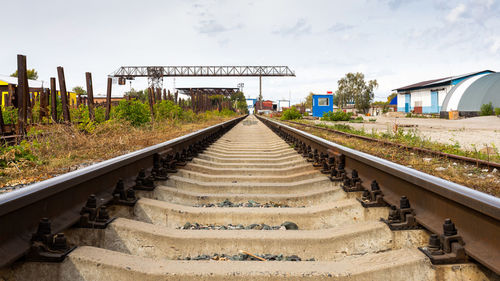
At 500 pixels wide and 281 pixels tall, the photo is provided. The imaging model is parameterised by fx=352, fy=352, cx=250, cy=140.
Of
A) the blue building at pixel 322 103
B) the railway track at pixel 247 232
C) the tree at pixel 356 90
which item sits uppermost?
the tree at pixel 356 90

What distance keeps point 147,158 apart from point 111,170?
39.9 inches

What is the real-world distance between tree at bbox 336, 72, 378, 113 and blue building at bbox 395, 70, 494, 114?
30.9 meters

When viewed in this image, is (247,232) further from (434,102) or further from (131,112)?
(434,102)

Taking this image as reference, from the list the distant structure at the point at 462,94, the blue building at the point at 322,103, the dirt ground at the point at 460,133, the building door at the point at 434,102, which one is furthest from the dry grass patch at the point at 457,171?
the building door at the point at 434,102

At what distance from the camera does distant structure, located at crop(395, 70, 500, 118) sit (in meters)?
42.5

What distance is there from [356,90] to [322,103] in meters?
63.5

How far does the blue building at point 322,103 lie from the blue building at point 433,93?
61.4 ft

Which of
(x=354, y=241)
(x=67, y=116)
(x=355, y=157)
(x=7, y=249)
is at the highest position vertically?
(x=67, y=116)

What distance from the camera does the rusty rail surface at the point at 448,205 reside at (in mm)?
1681

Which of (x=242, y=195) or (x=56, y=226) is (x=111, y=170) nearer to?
(x=56, y=226)

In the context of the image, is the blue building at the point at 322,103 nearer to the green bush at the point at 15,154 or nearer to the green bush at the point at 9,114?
the green bush at the point at 9,114

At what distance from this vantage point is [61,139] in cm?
628

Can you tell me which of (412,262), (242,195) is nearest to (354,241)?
(412,262)

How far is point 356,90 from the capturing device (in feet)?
315
